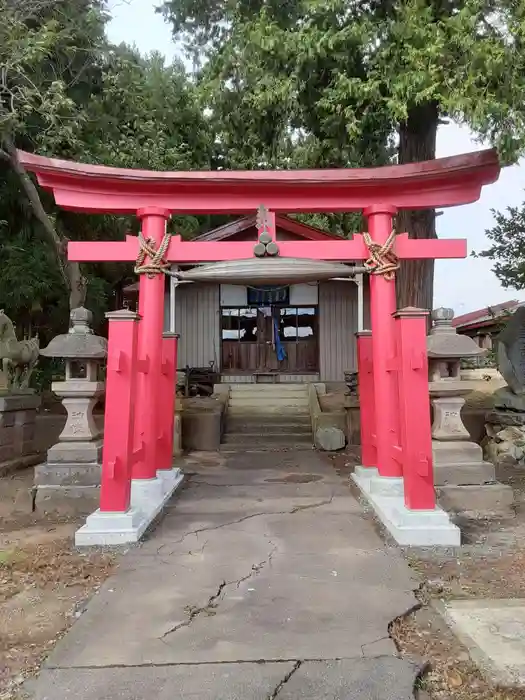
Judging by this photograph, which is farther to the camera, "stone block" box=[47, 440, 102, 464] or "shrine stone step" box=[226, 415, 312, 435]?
"shrine stone step" box=[226, 415, 312, 435]

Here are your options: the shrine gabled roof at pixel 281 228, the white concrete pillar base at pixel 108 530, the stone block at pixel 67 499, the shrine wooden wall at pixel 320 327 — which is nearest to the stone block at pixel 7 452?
the stone block at pixel 67 499

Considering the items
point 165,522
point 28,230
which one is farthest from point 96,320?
point 165,522

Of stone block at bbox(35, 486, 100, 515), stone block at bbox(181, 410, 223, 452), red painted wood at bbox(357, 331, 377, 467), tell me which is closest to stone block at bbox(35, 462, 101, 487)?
stone block at bbox(35, 486, 100, 515)

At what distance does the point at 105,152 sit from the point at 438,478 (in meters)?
11.3

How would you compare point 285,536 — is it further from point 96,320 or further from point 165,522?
point 96,320

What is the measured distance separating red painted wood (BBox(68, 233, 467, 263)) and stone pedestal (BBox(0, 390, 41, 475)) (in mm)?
3633

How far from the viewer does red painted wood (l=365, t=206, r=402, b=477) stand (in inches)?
255

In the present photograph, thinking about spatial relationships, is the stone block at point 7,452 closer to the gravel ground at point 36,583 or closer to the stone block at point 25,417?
the stone block at point 25,417

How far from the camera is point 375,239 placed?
22.2ft

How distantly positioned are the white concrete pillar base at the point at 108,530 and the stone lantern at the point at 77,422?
161cm

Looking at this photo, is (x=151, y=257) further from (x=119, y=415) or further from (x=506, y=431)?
(x=506, y=431)

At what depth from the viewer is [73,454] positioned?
721cm

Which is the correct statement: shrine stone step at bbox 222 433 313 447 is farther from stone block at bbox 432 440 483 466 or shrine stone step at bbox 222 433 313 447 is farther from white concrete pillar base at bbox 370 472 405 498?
white concrete pillar base at bbox 370 472 405 498

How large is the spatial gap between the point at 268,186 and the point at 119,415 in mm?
3270
